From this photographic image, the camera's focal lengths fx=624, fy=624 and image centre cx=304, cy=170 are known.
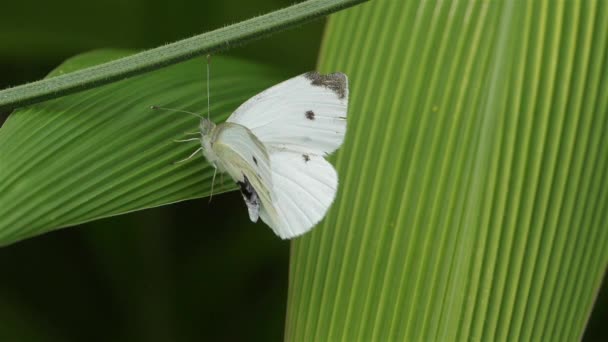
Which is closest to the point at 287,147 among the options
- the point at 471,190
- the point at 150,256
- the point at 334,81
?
the point at 334,81

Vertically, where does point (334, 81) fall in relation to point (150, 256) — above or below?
above

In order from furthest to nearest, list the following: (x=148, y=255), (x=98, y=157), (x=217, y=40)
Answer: (x=148, y=255), (x=98, y=157), (x=217, y=40)

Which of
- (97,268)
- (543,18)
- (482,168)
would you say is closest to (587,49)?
(543,18)

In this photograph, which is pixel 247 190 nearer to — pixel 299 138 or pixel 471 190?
pixel 299 138

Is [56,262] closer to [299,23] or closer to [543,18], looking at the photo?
[299,23]

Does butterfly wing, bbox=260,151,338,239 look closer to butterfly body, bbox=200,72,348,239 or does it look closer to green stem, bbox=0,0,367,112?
butterfly body, bbox=200,72,348,239

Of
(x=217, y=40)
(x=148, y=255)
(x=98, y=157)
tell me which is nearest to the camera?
(x=217, y=40)

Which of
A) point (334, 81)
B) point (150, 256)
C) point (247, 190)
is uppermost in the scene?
point (334, 81)
